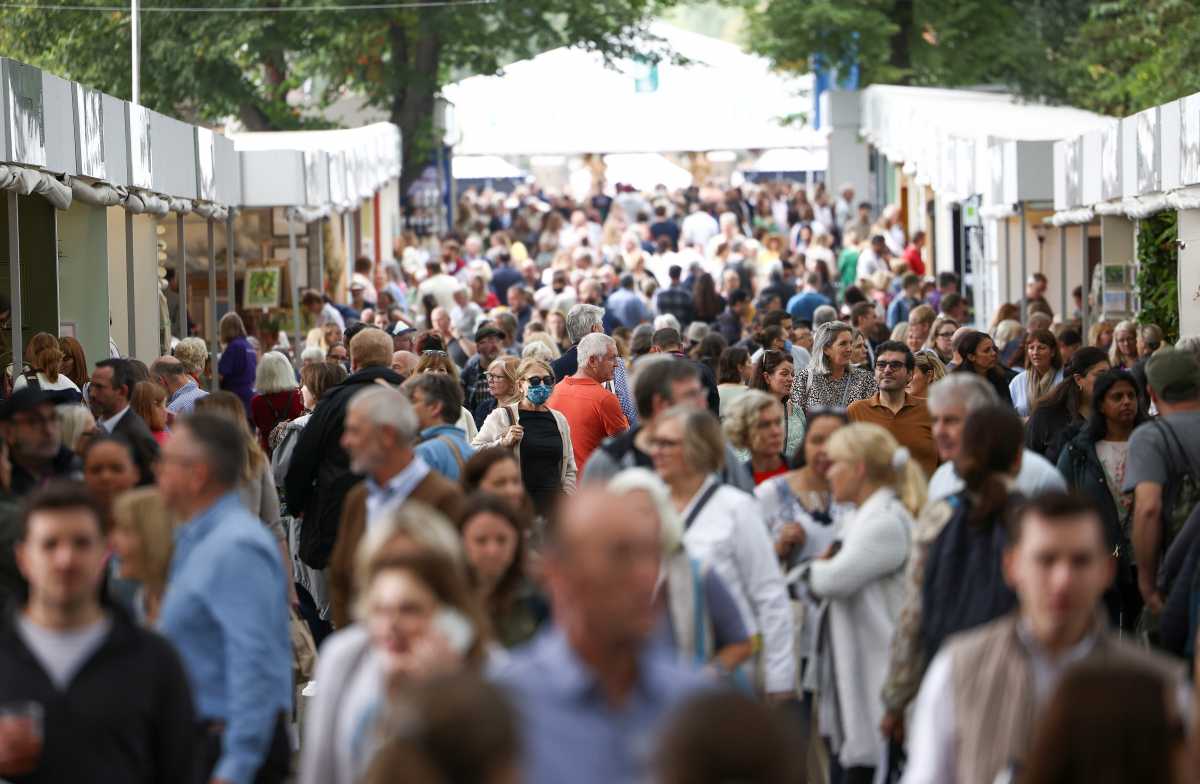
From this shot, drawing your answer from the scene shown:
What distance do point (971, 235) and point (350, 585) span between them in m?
20.4

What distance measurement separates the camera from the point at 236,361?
16734 millimetres

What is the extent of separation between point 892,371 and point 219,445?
5163 millimetres

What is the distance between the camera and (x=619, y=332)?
18531 millimetres

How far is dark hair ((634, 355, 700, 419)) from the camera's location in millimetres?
7410

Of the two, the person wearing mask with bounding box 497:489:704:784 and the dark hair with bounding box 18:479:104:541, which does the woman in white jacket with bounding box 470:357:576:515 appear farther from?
the person wearing mask with bounding box 497:489:704:784

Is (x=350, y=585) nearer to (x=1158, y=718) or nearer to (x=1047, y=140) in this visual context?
(x=1158, y=718)

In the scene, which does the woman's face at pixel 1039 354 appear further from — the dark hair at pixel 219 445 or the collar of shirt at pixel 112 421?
the dark hair at pixel 219 445

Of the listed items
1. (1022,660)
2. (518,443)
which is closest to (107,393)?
(518,443)

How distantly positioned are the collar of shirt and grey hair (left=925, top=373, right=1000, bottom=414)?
3.55 m

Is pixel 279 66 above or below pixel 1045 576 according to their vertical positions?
above

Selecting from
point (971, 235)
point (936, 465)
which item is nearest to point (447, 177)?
point (971, 235)

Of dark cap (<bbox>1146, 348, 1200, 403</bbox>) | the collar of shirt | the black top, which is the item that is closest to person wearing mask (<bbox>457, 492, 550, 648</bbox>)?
dark cap (<bbox>1146, 348, 1200, 403</bbox>)

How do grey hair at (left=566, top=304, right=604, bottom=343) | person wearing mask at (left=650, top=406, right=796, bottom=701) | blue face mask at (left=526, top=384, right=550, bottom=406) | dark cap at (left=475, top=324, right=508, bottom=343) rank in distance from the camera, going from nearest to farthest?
person wearing mask at (left=650, top=406, right=796, bottom=701) < blue face mask at (left=526, top=384, right=550, bottom=406) < grey hair at (left=566, top=304, right=604, bottom=343) < dark cap at (left=475, top=324, right=508, bottom=343)

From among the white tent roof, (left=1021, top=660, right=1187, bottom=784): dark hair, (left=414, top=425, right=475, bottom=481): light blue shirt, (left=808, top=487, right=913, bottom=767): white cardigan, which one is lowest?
(left=808, top=487, right=913, bottom=767): white cardigan
